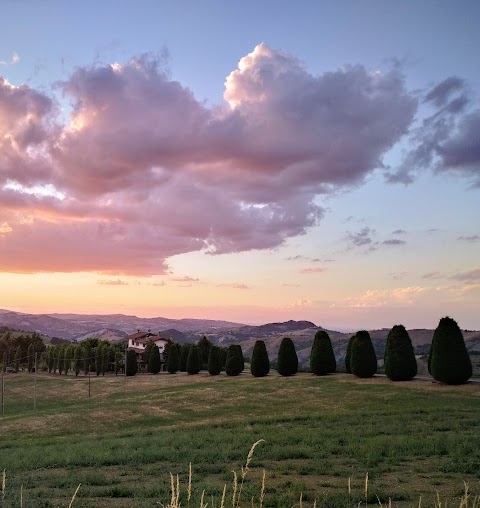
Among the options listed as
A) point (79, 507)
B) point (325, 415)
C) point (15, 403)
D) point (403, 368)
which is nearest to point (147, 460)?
point (79, 507)

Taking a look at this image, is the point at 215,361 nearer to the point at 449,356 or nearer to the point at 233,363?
the point at 233,363

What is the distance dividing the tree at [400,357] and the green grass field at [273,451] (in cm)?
401

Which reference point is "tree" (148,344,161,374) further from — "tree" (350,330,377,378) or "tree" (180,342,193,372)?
"tree" (350,330,377,378)

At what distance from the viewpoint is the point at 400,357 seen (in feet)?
125

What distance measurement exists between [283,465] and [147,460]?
432 cm

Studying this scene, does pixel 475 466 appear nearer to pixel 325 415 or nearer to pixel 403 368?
pixel 325 415

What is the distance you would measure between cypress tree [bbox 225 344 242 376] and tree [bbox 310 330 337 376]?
1262 cm

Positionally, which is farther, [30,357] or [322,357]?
[30,357]

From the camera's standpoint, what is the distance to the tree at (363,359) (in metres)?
40.7

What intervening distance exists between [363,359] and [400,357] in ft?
11.7

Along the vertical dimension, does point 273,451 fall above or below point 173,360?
above

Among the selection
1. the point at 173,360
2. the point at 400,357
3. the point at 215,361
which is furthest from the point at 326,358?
the point at 173,360

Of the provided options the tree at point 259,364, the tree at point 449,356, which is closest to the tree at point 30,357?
the tree at point 259,364

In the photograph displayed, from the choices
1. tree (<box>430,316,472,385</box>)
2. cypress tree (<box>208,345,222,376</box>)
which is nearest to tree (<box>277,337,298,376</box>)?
cypress tree (<box>208,345,222,376</box>)
